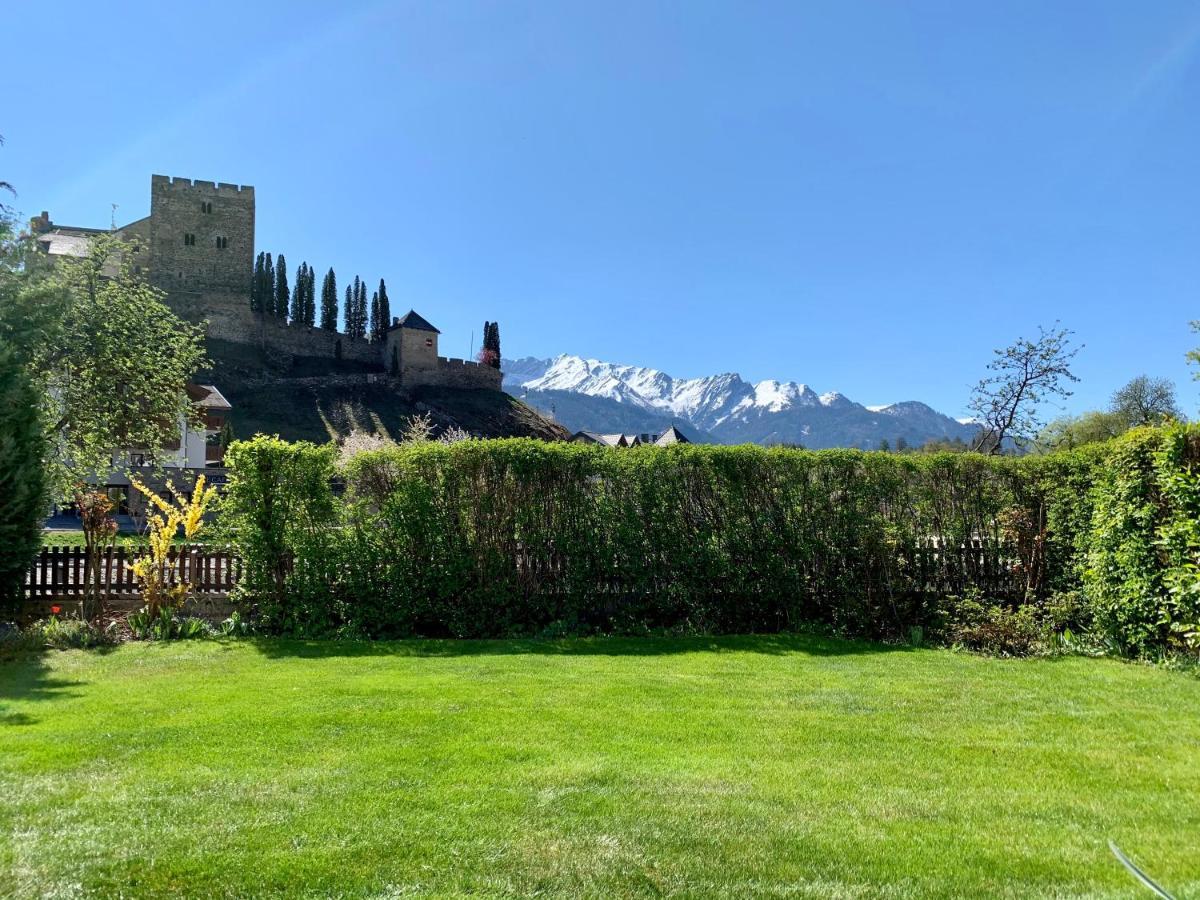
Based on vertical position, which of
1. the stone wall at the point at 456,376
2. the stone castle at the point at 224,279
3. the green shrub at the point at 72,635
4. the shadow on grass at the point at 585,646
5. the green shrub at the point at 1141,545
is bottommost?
the shadow on grass at the point at 585,646

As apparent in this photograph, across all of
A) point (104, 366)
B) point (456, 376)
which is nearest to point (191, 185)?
point (456, 376)

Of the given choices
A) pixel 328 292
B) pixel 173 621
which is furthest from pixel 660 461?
pixel 328 292

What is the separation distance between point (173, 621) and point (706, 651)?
7.60 m

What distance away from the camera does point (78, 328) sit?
14742mm

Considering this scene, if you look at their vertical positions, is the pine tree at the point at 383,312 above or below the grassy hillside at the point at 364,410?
above

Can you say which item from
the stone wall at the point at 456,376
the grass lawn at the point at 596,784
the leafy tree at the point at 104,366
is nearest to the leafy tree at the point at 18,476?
the leafy tree at the point at 104,366

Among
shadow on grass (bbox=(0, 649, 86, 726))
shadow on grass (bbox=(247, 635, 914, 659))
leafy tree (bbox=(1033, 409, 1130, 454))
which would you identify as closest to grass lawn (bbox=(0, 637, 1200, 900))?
shadow on grass (bbox=(0, 649, 86, 726))

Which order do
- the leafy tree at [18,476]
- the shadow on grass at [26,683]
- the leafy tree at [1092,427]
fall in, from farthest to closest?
the leafy tree at [1092,427] → the leafy tree at [18,476] → the shadow on grass at [26,683]

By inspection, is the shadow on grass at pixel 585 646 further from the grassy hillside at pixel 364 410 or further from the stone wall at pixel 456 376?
the stone wall at pixel 456 376

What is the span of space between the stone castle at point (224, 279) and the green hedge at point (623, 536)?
7117 cm

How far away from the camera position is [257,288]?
8306cm

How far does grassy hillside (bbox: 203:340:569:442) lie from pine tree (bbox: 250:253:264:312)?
5.74 metres

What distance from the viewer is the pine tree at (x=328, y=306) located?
8812 centimetres

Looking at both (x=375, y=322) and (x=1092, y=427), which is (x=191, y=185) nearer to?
(x=375, y=322)
